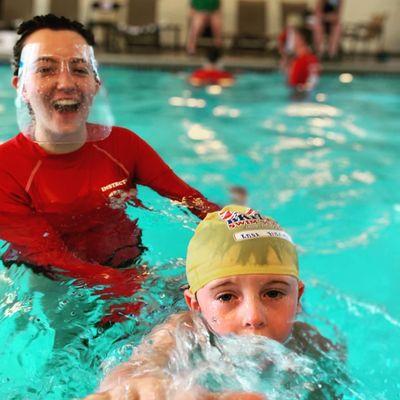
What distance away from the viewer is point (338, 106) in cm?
973

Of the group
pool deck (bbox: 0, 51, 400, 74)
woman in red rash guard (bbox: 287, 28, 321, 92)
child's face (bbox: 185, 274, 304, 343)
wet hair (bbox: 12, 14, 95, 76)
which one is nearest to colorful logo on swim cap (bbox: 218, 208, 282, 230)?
child's face (bbox: 185, 274, 304, 343)

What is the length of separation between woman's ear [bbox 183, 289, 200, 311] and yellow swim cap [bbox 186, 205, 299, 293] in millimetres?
31

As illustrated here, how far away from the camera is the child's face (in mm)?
1938

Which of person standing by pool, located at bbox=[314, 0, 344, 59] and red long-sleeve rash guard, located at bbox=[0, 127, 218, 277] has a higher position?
person standing by pool, located at bbox=[314, 0, 344, 59]

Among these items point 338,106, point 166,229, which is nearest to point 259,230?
point 166,229

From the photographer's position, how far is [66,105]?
256cm

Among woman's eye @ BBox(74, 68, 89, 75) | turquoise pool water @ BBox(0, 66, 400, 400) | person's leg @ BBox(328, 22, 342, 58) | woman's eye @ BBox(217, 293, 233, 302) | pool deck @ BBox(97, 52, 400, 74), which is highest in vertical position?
woman's eye @ BBox(74, 68, 89, 75)

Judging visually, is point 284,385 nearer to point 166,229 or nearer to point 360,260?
point 166,229

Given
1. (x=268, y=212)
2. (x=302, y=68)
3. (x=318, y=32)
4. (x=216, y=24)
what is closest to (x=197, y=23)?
(x=216, y=24)

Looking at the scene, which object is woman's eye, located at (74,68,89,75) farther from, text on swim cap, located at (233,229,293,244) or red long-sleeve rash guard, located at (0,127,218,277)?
text on swim cap, located at (233,229,293,244)

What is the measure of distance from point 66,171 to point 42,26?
610mm

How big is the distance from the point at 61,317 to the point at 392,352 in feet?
5.48

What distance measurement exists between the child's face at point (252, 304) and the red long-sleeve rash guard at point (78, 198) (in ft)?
1.86

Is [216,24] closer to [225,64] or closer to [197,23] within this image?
[197,23]
